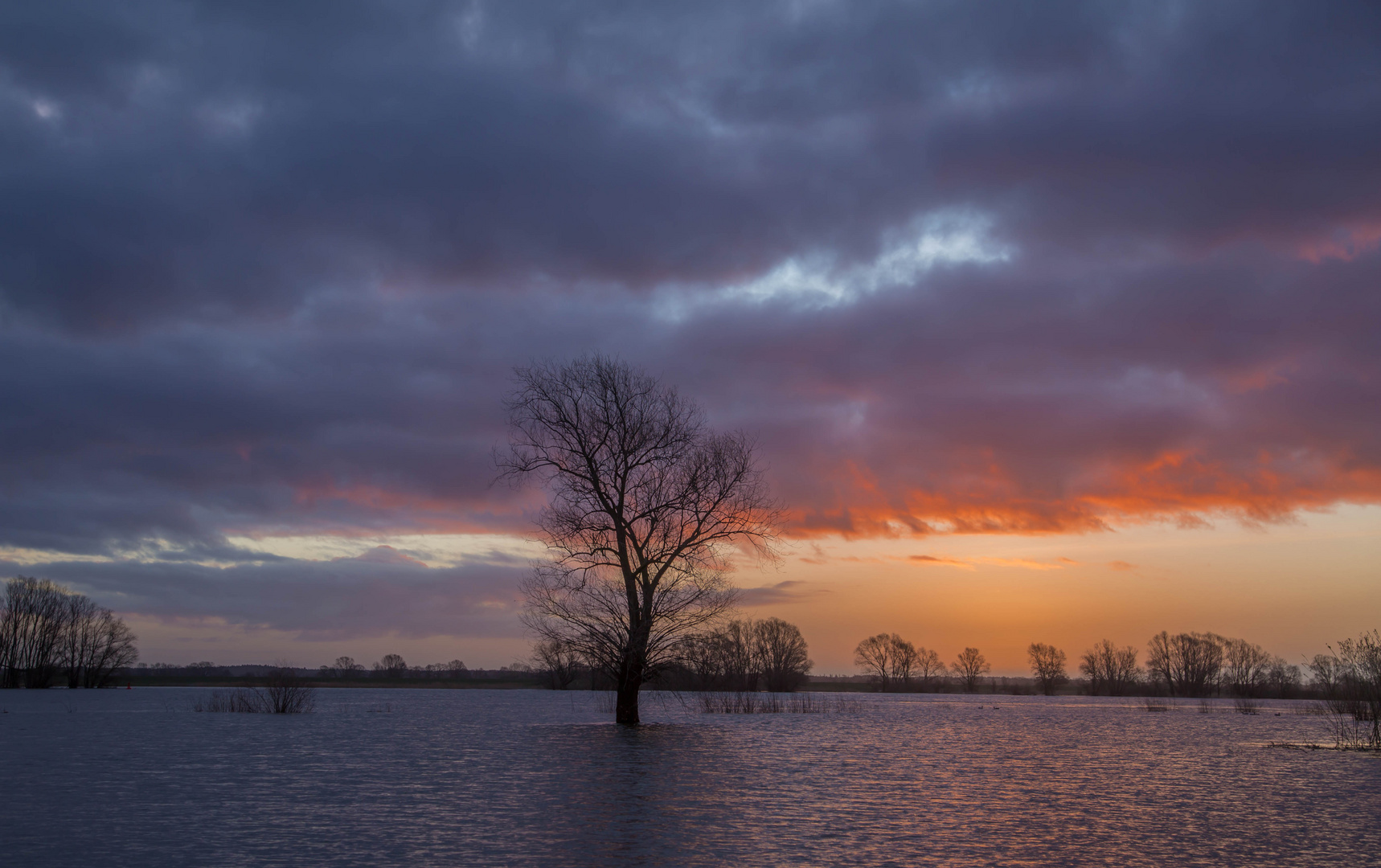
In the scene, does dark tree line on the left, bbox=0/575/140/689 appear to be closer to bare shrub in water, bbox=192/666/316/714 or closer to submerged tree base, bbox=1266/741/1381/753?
bare shrub in water, bbox=192/666/316/714

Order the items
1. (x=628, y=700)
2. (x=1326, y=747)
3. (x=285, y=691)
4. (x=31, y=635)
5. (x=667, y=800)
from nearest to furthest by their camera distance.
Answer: (x=667, y=800), (x=1326, y=747), (x=628, y=700), (x=285, y=691), (x=31, y=635)

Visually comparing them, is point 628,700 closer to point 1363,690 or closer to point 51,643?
point 1363,690

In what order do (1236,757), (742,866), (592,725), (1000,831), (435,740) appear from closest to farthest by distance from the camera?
1. (742,866)
2. (1000,831)
3. (1236,757)
4. (435,740)
5. (592,725)

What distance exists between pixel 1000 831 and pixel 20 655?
135353mm

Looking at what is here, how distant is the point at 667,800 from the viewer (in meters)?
19.9

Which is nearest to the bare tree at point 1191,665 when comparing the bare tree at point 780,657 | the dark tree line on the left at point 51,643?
the bare tree at point 780,657

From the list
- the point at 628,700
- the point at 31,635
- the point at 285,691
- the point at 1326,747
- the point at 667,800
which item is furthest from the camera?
the point at 31,635

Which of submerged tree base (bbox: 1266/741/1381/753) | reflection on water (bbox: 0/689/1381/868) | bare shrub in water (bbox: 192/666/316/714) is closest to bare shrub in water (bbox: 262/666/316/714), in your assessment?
bare shrub in water (bbox: 192/666/316/714)

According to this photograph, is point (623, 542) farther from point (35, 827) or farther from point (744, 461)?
point (35, 827)

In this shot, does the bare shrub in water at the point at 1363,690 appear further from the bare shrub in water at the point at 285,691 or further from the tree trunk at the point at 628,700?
the bare shrub in water at the point at 285,691

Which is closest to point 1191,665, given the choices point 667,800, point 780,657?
point 780,657

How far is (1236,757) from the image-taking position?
3247 centimetres

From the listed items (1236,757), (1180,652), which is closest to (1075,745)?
(1236,757)

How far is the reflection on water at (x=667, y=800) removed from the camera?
1456 centimetres
